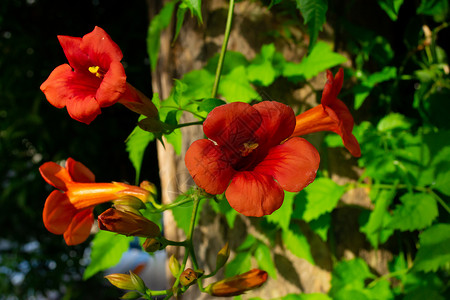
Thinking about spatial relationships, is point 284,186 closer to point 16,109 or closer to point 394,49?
point 394,49

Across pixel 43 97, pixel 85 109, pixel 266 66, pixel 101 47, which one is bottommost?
pixel 43 97

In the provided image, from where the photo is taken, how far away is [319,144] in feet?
5.02

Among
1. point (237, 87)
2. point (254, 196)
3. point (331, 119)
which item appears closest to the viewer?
point (254, 196)

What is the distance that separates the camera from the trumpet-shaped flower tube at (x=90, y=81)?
2.56 ft

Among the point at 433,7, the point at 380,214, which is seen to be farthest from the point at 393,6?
the point at 380,214

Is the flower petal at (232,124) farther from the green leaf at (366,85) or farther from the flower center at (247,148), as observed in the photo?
A: the green leaf at (366,85)

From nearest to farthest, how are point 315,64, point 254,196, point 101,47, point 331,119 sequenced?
1. point 254,196
2. point 101,47
3. point 331,119
4. point 315,64

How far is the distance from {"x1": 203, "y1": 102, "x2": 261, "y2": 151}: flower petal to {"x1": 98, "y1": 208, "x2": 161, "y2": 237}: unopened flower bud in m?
0.27

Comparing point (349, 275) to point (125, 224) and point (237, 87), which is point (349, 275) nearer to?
point (237, 87)

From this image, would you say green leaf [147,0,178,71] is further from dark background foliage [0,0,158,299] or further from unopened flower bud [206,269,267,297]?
dark background foliage [0,0,158,299]

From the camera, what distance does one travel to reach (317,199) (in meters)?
1.43

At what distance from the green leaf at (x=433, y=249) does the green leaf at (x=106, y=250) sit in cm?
99

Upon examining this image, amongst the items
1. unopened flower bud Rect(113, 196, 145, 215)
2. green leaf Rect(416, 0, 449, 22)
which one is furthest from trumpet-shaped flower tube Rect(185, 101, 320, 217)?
green leaf Rect(416, 0, 449, 22)

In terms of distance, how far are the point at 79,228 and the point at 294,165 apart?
64 cm
